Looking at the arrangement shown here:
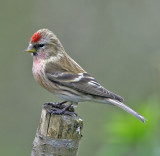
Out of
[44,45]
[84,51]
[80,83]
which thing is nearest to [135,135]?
[80,83]

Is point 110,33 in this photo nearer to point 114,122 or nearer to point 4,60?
point 4,60

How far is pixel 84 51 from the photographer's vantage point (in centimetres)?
1098

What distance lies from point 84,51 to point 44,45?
449 centimetres

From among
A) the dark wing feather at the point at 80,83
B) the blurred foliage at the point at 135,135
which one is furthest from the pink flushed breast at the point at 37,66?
the blurred foliage at the point at 135,135

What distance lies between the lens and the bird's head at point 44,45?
6.38m

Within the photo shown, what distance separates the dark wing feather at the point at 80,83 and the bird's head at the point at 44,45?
0.45 metres

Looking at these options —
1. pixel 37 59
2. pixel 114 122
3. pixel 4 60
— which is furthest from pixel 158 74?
pixel 4 60

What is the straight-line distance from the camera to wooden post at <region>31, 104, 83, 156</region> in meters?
4.70

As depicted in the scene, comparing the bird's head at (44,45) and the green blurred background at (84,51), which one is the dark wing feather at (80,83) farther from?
the green blurred background at (84,51)

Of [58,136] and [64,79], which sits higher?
[64,79]

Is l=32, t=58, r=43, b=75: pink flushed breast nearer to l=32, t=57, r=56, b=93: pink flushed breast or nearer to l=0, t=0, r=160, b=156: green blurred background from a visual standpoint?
l=32, t=57, r=56, b=93: pink flushed breast

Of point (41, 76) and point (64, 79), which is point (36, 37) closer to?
point (41, 76)

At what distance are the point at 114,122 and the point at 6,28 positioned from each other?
582 cm

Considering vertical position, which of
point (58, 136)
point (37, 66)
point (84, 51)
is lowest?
point (58, 136)
